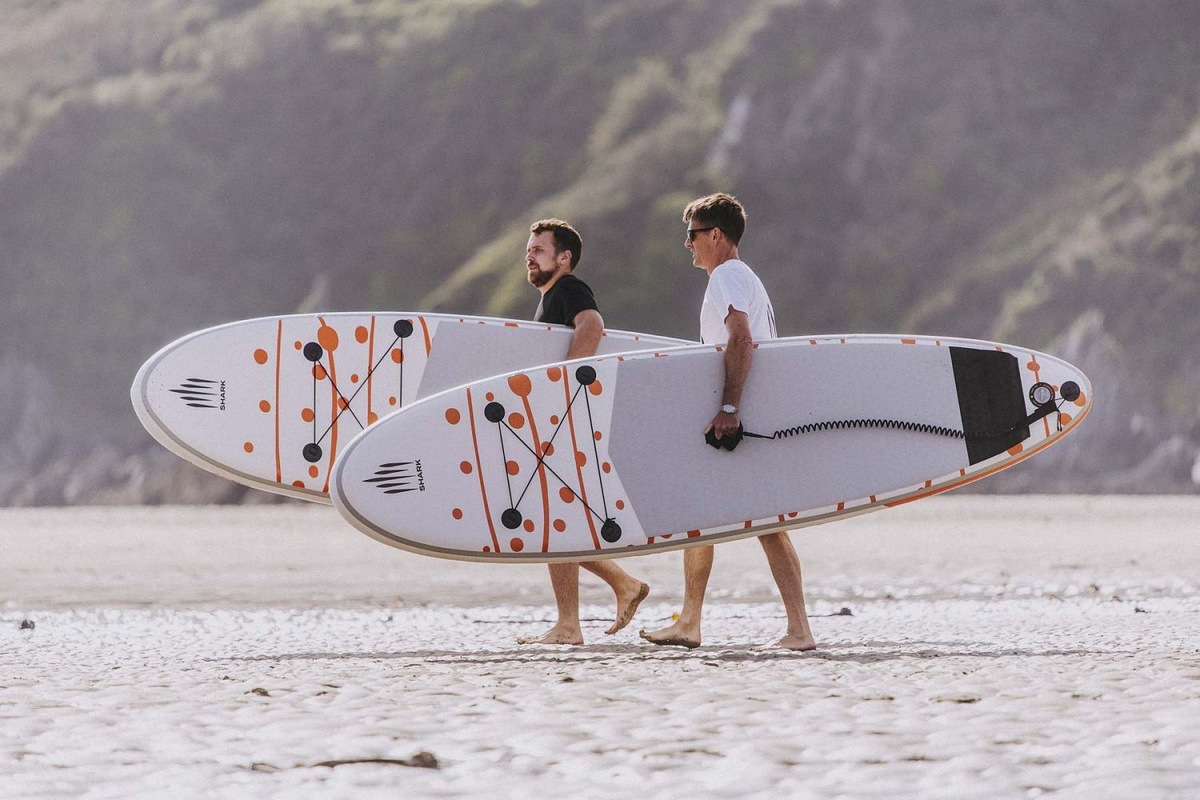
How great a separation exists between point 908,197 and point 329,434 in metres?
45.2

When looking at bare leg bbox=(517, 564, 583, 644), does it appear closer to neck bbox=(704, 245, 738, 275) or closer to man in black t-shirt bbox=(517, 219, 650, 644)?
man in black t-shirt bbox=(517, 219, 650, 644)

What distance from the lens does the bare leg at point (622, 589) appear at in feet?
20.4

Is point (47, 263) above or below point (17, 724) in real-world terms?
above

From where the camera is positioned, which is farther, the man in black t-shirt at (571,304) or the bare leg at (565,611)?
the man in black t-shirt at (571,304)

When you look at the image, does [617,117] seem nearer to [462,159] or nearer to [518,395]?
[462,159]

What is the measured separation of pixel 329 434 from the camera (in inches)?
283

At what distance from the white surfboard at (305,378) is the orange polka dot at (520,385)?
80 centimetres

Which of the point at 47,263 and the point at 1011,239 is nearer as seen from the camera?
the point at 1011,239

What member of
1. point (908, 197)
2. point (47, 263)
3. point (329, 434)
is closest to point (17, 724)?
point (329, 434)

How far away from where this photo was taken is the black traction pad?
6.38 metres

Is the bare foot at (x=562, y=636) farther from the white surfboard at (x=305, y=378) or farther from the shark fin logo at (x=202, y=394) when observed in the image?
the shark fin logo at (x=202, y=394)

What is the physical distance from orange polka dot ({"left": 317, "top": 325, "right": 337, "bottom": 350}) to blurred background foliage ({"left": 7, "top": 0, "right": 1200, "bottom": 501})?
35.6m

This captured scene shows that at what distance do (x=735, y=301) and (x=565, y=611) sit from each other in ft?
4.83

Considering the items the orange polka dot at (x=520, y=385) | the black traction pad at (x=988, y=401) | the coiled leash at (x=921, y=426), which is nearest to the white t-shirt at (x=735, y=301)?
the coiled leash at (x=921, y=426)
